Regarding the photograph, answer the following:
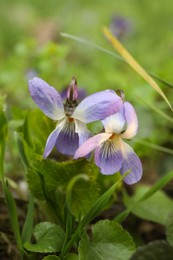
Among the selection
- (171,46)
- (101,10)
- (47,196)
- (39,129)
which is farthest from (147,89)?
(101,10)

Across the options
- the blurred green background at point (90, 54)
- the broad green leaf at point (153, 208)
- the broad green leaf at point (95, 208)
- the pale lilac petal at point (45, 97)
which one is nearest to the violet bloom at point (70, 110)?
the pale lilac petal at point (45, 97)

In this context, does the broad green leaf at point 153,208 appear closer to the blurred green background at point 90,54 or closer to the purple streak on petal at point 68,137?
the blurred green background at point 90,54

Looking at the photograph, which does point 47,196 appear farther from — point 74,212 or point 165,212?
point 165,212

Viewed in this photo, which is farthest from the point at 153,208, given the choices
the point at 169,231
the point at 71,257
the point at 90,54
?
the point at 90,54

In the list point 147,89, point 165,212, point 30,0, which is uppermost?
point 30,0

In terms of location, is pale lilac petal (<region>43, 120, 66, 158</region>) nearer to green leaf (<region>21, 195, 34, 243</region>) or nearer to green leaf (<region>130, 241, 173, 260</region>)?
green leaf (<region>21, 195, 34, 243</region>)

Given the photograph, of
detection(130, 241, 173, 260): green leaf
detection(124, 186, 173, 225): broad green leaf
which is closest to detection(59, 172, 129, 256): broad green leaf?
detection(130, 241, 173, 260): green leaf
